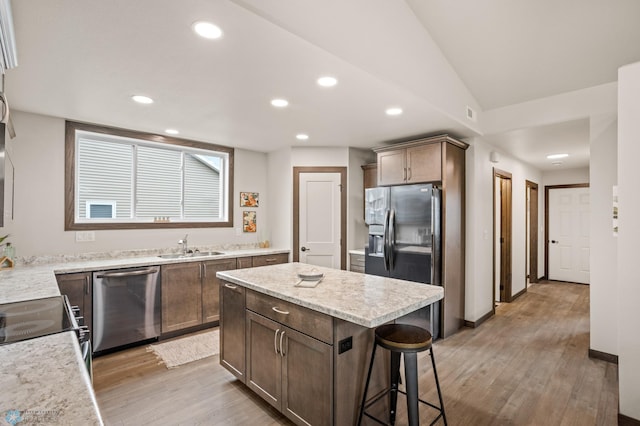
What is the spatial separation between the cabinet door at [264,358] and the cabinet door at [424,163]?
2.49 m

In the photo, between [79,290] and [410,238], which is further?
[410,238]

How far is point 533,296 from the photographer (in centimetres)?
571

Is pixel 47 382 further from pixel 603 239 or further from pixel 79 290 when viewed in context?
pixel 603 239

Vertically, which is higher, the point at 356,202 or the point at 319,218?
the point at 356,202

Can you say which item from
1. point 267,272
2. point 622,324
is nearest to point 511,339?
point 622,324

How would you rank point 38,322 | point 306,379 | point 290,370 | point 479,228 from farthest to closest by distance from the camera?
1. point 479,228
2. point 290,370
3. point 306,379
4. point 38,322

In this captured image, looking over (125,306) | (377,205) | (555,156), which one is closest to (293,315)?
(125,306)

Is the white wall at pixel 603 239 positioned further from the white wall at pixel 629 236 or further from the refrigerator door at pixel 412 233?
the refrigerator door at pixel 412 233

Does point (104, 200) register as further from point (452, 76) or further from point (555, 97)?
point (555, 97)

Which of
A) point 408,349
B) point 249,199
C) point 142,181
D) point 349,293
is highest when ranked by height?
point 142,181

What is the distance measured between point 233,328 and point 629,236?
114 inches

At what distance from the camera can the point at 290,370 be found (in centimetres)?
200

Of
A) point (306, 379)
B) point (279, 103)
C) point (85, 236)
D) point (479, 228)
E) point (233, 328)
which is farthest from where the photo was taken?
point (479, 228)

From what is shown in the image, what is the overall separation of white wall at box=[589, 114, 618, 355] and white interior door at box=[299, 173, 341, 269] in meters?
2.88
